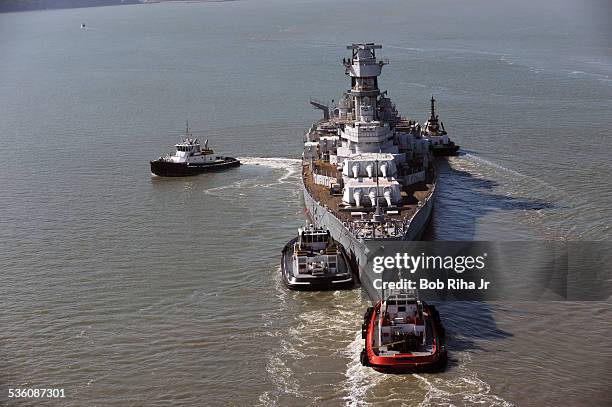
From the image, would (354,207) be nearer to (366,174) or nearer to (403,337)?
(366,174)

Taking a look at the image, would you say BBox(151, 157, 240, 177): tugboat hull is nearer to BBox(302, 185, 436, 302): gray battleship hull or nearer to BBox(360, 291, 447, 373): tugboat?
BBox(302, 185, 436, 302): gray battleship hull

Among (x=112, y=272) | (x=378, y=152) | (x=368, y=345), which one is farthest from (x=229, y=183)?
(x=368, y=345)

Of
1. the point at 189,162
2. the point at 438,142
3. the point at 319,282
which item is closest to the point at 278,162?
the point at 189,162

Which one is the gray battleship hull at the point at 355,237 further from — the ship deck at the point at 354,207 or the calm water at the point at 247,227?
the calm water at the point at 247,227

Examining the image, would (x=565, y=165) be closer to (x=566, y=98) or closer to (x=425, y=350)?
(x=566, y=98)

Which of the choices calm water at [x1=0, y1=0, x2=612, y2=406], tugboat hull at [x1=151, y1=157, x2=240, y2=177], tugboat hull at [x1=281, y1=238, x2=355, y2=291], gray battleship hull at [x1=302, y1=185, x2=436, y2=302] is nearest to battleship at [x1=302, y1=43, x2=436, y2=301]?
gray battleship hull at [x1=302, y1=185, x2=436, y2=302]

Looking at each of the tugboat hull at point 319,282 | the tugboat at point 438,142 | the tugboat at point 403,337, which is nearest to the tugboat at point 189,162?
the tugboat at point 438,142
